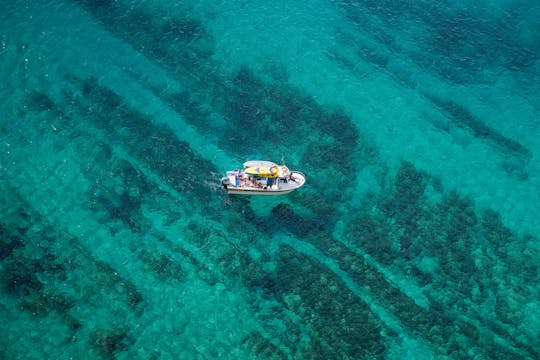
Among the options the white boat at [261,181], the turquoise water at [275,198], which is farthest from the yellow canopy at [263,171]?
the turquoise water at [275,198]

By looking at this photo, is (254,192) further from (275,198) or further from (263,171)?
(275,198)

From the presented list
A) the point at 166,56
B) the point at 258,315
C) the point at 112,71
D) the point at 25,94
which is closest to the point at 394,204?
the point at 258,315

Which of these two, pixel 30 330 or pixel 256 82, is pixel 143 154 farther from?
pixel 30 330

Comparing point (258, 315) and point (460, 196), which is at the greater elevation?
point (460, 196)

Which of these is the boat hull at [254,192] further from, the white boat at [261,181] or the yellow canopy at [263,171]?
the yellow canopy at [263,171]

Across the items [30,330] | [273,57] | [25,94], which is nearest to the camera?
[30,330]

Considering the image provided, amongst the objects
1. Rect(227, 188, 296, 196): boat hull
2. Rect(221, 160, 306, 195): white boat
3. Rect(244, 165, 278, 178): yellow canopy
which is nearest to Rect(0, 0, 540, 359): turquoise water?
Rect(227, 188, 296, 196): boat hull
